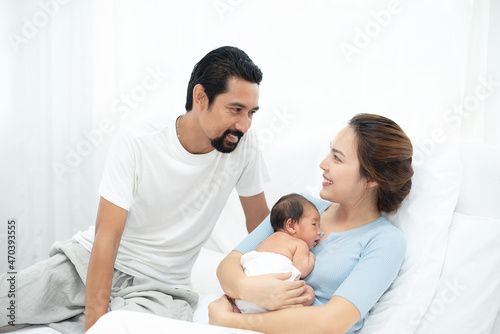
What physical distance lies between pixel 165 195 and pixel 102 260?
341mm

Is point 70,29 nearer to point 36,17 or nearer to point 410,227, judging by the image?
point 36,17

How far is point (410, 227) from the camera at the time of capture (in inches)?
56.0

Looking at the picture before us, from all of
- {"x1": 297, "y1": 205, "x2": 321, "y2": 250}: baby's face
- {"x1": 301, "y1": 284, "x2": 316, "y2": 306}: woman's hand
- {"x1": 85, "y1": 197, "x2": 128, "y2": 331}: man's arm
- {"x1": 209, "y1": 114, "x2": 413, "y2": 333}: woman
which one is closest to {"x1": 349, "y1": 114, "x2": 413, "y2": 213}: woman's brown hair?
{"x1": 209, "y1": 114, "x2": 413, "y2": 333}: woman

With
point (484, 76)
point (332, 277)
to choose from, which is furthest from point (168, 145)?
point (484, 76)

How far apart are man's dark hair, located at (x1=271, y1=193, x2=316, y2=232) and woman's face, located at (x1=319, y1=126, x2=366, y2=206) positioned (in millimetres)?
91

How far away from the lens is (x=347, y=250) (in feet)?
4.47

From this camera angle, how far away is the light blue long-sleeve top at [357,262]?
120cm

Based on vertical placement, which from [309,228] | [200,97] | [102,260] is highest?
[200,97]

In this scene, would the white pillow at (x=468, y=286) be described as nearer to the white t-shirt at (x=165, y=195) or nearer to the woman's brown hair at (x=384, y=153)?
the woman's brown hair at (x=384, y=153)

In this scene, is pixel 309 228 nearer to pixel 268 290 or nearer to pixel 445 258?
pixel 268 290

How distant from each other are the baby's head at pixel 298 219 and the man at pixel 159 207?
36cm

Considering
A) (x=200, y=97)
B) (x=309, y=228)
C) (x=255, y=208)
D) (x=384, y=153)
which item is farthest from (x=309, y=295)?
(x=200, y=97)

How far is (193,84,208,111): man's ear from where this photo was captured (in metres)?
1.69

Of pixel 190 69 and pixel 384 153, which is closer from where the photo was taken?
pixel 384 153
